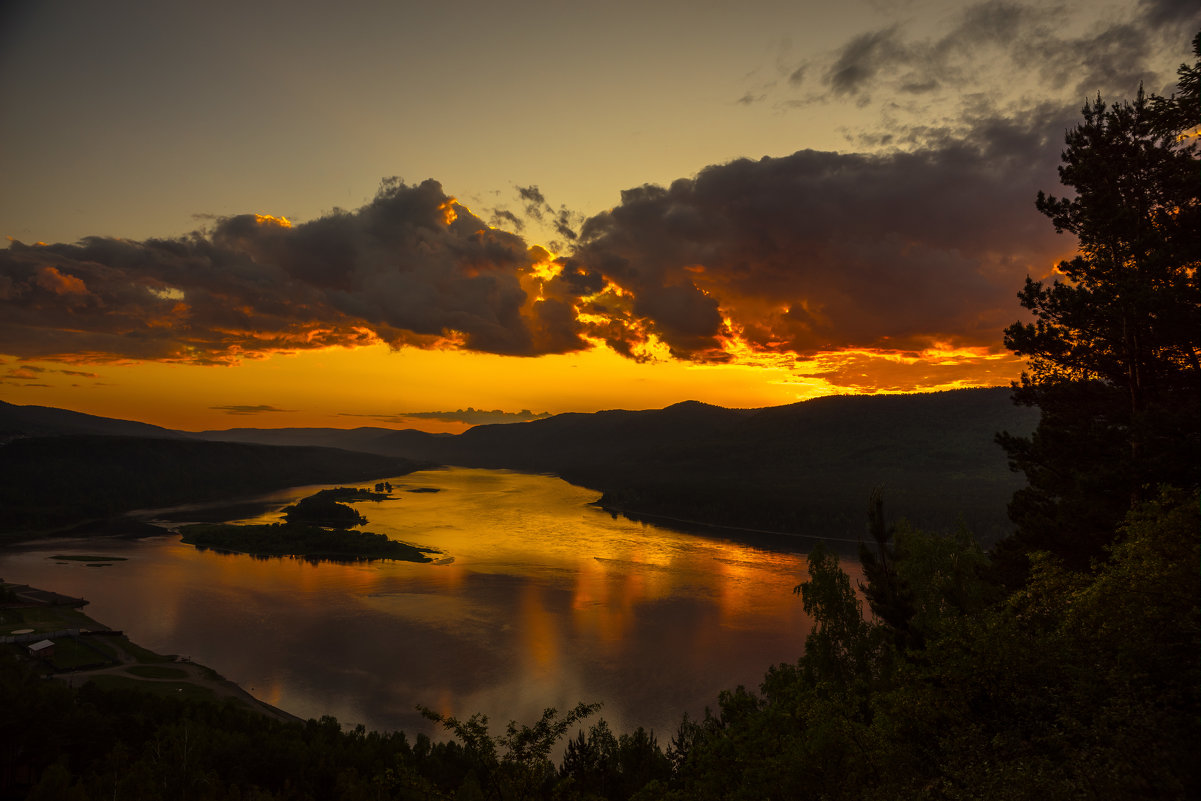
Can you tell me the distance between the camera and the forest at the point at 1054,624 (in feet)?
46.5

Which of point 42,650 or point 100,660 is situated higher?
point 42,650

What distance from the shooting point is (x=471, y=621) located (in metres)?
84.6

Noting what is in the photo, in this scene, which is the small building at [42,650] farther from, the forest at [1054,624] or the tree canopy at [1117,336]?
the tree canopy at [1117,336]

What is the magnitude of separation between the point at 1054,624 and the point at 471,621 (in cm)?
7581

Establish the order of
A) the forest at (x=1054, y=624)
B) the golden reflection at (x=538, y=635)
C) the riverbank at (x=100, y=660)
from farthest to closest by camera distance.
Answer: the golden reflection at (x=538, y=635)
the riverbank at (x=100, y=660)
the forest at (x=1054, y=624)

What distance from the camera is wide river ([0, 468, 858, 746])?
6212cm

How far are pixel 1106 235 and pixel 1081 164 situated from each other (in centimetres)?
291

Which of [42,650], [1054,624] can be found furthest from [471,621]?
[1054,624]

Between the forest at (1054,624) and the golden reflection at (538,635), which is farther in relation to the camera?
the golden reflection at (538,635)

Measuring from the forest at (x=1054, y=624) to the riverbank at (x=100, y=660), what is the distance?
20.8 meters

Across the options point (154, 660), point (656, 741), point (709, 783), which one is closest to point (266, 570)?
point (154, 660)

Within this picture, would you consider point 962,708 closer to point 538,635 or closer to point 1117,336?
point 1117,336

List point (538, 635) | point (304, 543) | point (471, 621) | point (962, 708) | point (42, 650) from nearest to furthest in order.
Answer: point (962, 708), point (42, 650), point (538, 635), point (471, 621), point (304, 543)

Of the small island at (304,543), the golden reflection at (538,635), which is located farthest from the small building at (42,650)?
the small island at (304,543)
